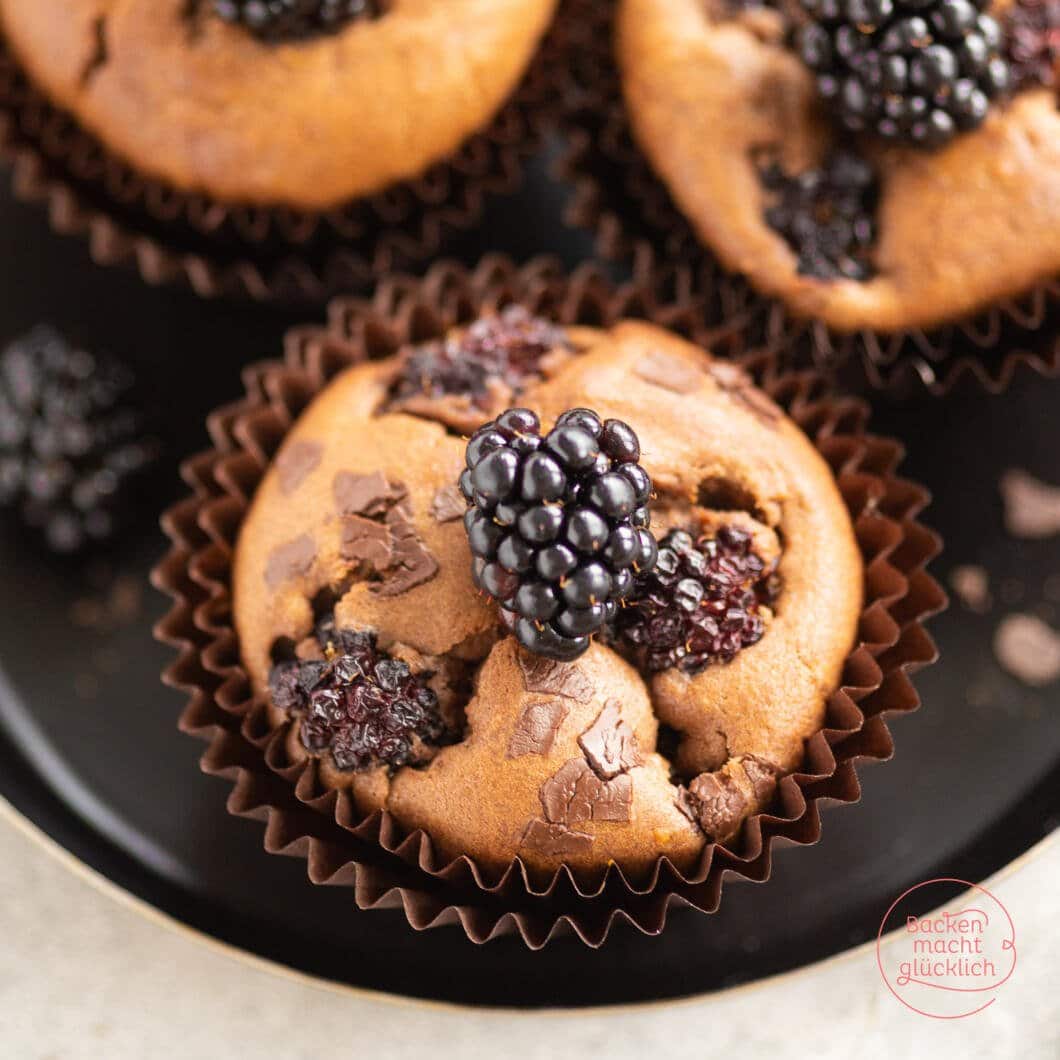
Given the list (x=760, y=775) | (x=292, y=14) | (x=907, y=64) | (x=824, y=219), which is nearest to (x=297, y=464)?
(x=292, y=14)

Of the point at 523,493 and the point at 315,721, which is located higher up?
the point at 523,493

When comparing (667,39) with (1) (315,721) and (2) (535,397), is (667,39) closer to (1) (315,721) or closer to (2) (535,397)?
(2) (535,397)

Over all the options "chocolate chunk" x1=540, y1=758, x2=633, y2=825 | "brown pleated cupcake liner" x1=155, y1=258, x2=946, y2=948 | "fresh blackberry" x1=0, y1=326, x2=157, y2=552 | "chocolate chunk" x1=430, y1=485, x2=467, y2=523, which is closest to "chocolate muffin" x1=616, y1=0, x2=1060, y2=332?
"brown pleated cupcake liner" x1=155, y1=258, x2=946, y2=948

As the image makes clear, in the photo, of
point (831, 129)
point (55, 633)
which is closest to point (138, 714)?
point (55, 633)

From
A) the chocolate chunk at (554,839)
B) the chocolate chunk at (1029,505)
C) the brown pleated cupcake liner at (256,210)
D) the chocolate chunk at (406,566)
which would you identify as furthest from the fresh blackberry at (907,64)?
the chocolate chunk at (554,839)

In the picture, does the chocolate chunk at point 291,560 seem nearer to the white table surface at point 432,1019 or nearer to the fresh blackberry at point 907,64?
the white table surface at point 432,1019

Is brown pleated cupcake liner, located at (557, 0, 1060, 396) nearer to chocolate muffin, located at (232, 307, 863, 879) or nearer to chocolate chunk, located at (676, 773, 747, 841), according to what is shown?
chocolate muffin, located at (232, 307, 863, 879)
